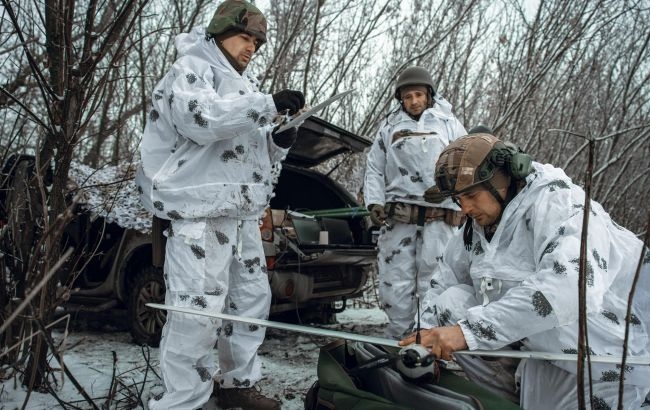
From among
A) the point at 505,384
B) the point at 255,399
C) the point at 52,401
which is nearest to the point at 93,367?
the point at 52,401

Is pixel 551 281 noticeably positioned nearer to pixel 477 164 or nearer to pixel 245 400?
pixel 477 164

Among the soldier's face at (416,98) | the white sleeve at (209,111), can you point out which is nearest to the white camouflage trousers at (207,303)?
the white sleeve at (209,111)

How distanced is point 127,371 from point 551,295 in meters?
1.97

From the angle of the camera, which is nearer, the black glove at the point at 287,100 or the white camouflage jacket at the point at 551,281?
the white camouflage jacket at the point at 551,281

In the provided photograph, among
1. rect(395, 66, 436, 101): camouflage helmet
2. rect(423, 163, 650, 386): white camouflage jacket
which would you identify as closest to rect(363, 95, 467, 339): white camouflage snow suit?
rect(395, 66, 436, 101): camouflage helmet

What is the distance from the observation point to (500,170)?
6.79 feet

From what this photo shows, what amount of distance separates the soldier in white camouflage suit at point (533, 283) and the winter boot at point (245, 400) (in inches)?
36.2

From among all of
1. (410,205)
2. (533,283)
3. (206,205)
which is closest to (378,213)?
(410,205)

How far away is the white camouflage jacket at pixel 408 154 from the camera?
151 inches

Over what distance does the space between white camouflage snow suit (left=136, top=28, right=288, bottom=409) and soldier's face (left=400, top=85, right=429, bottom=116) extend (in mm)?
1657

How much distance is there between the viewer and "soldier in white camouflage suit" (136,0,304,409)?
2402mm

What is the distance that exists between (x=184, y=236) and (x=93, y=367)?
4.87 feet

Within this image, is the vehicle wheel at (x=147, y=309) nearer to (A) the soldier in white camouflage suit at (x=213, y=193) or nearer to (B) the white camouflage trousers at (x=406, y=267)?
(A) the soldier in white camouflage suit at (x=213, y=193)

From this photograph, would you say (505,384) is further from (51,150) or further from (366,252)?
(51,150)
